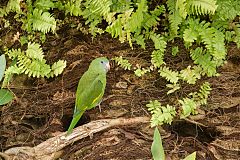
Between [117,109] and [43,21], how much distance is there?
2.29ft

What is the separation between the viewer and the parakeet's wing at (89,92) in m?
2.36

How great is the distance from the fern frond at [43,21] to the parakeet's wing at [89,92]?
0.39 meters

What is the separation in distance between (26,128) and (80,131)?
383 mm

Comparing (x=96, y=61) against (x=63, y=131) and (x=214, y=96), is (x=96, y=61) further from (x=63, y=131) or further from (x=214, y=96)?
(x=214, y=96)

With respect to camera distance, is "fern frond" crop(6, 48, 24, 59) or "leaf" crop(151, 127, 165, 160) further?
"fern frond" crop(6, 48, 24, 59)

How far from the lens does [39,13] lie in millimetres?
2555

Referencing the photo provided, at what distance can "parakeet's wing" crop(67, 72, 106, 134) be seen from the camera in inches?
92.7

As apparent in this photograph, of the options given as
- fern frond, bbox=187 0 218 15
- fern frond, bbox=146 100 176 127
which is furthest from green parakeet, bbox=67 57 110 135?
fern frond, bbox=187 0 218 15

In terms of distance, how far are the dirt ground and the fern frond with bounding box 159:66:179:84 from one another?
0.23ft

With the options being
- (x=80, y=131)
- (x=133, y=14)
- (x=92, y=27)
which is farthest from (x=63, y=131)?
(x=133, y=14)

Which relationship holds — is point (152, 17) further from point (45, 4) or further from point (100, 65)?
point (45, 4)

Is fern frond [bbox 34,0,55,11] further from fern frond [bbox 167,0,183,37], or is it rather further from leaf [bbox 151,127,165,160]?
leaf [bbox 151,127,165,160]

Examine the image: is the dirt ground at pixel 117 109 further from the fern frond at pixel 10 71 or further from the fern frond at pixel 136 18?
the fern frond at pixel 136 18

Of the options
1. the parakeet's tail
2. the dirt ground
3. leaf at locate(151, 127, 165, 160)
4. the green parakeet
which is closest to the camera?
leaf at locate(151, 127, 165, 160)
